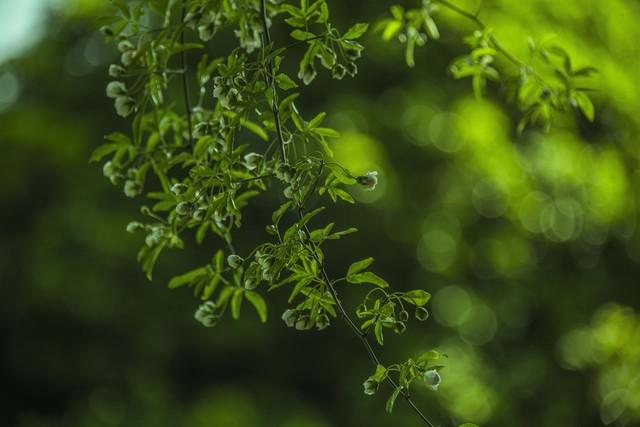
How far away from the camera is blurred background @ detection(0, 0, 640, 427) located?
4.46m

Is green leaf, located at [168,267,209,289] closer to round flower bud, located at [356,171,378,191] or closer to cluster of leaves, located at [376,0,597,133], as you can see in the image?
round flower bud, located at [356,171,378,191]

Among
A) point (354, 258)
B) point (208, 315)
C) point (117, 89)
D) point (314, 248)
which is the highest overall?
point (117, 89)

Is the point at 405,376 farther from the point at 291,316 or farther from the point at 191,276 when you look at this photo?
the point at 191,276

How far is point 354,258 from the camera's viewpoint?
5770mm

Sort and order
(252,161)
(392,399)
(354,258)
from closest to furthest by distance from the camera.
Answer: (392,399) → (252,161) → (354,258)

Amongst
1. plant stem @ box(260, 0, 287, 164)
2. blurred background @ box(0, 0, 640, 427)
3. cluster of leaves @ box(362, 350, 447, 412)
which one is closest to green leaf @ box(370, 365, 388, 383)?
cluster of leaves @ box(362, 350, 447, 412)

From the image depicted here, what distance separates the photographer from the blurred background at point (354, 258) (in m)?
4.46

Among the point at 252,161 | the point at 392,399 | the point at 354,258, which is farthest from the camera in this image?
the point at 354,258

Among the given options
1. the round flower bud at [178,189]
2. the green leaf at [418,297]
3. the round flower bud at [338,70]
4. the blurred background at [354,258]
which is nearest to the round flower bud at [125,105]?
the round flower bud at [178,189]

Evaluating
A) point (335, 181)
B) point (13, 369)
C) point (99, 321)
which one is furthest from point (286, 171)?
point (13, 369)

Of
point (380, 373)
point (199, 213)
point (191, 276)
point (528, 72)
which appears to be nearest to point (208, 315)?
point (191, 276)

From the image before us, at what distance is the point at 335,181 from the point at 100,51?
231 inches

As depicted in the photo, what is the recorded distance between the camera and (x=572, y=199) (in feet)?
14.9

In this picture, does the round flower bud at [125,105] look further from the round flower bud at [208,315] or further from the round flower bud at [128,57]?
the round flower bud at [208,315]
